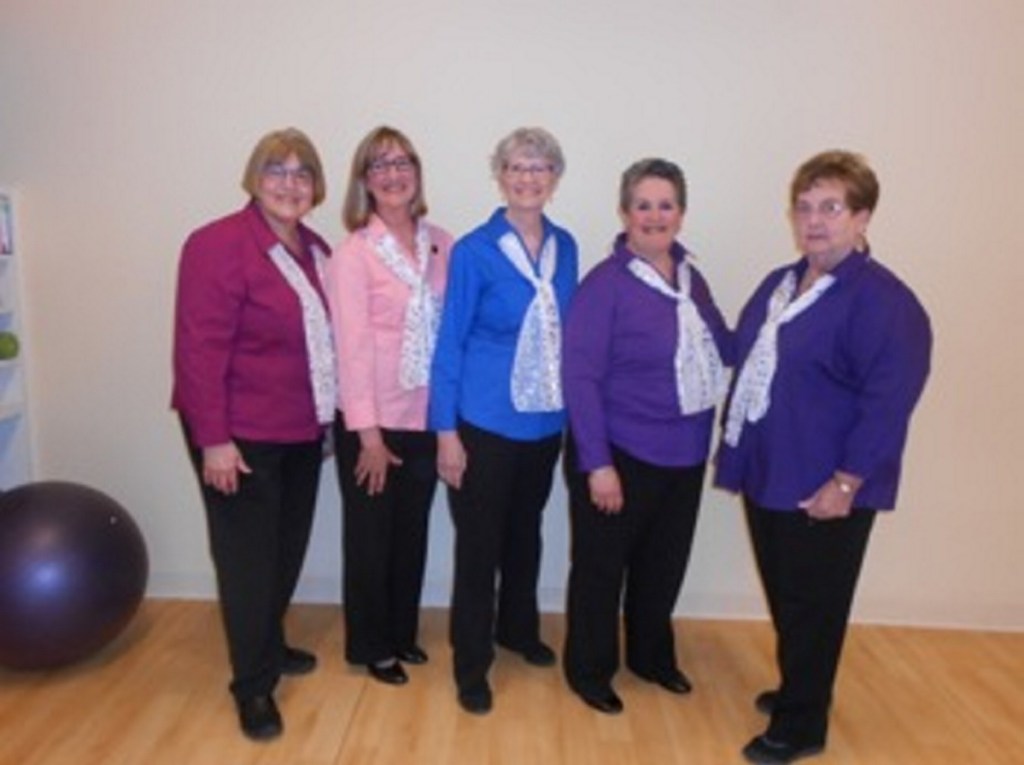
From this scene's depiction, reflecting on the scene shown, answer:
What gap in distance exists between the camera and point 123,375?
304 cm

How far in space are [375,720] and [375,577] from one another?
39cm

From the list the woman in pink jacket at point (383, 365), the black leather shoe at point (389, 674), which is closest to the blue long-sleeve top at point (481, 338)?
the woman in pink jacket at point (383, 365)

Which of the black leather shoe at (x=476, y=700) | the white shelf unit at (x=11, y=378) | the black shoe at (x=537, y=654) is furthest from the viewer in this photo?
the white shelf unit at (x=11, y=378)

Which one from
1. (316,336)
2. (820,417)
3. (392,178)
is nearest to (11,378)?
(316,336)

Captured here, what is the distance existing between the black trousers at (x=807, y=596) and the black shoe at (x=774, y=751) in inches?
0.7

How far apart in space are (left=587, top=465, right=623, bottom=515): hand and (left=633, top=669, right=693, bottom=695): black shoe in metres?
0.64

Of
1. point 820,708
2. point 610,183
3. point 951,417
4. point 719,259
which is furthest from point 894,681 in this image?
point 610,183

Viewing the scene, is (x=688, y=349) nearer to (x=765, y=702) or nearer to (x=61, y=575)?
(x=765, y=702)

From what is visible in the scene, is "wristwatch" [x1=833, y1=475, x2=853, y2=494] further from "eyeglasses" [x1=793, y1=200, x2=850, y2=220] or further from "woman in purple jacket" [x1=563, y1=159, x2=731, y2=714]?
"eyeglasses" [x1=793, y1=200, x2=850, y2=220]

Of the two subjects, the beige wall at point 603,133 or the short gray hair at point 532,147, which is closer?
the short gray hair at point 532,147

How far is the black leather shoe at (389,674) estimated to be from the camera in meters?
2.53

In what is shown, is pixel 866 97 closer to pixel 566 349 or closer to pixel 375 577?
pixel 566 349

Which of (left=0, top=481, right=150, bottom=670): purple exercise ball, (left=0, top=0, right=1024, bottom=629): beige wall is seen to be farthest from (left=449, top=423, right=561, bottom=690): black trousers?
(left=0, top=481, right=150, bottom=670): purple exercise ball

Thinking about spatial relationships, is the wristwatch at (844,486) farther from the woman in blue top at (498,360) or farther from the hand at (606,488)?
the woman in blue top at (498,360)
